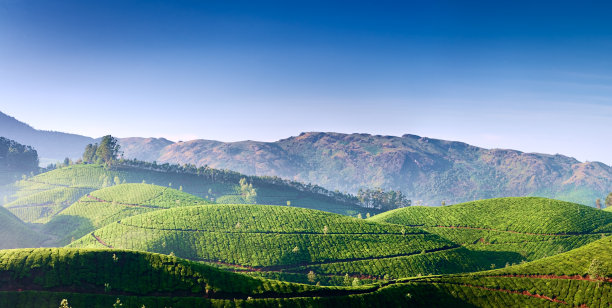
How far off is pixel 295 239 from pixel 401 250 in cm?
4584

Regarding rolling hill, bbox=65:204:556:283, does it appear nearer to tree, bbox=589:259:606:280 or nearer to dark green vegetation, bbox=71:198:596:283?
dark green vegetation, bbox=71:198:596:283

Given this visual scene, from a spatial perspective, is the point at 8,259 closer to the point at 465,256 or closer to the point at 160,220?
the point at 160,220

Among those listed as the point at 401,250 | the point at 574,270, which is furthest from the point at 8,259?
the point at 574,270

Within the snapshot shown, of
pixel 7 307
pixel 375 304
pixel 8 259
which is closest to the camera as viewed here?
pixel 7 307

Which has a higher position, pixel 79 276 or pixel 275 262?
pixel 79 276

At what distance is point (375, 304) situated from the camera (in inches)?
3590

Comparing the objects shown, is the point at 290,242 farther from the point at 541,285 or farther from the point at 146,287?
the point at 541,285

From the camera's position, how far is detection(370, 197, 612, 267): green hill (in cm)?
16425

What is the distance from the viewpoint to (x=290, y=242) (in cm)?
15475

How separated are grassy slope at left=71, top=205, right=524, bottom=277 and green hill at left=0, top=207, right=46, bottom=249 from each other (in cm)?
4533

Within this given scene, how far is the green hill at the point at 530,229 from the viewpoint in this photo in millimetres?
164250

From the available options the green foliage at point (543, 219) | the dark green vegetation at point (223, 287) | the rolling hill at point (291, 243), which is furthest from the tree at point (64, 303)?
the green foliage at point (543, 219)

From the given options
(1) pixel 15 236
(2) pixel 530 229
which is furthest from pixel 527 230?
(1) pixel 15 236

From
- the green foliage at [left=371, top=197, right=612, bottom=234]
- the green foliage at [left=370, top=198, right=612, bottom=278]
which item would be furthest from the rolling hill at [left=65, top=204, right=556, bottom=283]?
the green foliage at [left=371, top=197, right=612, bottom=234]
